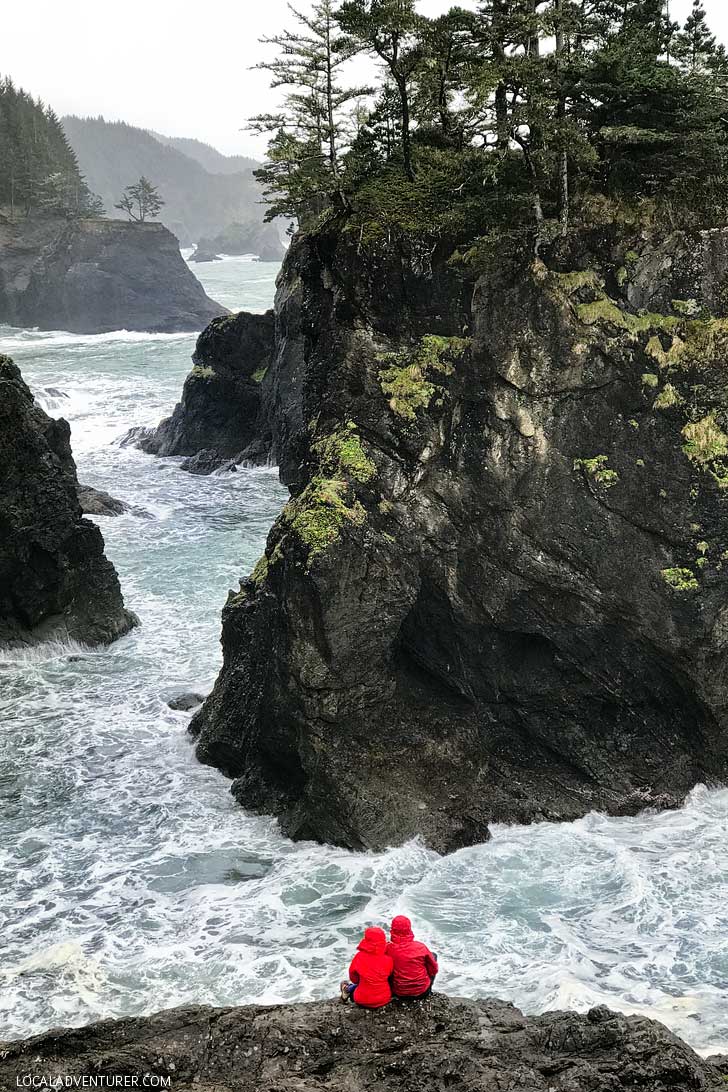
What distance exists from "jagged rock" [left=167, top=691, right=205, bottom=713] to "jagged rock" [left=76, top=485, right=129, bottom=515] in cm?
1576

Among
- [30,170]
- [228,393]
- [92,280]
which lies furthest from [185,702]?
[30,170]

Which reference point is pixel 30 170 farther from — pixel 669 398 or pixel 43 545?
pixel 669 398

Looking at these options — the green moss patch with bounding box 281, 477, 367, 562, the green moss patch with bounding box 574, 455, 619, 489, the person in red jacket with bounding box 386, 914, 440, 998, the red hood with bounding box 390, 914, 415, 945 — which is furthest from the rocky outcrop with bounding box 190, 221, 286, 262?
the person in red jacket with bounding box 386, 914, 440, 998

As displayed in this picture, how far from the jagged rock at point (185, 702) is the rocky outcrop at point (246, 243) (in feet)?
513

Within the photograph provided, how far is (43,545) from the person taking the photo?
2544 cm

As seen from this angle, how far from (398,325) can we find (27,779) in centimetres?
1258

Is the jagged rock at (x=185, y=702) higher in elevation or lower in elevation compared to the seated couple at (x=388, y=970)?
lower

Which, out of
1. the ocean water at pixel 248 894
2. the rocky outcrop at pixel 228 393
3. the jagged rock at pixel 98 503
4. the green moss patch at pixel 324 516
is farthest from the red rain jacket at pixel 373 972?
the rocky outcrop at pixel 228 393

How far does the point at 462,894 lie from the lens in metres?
15.8

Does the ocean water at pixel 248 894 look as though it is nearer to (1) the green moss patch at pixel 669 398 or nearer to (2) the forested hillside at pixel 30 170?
(1) the green moss patch at pixel 669 398

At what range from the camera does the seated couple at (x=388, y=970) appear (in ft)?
34.7

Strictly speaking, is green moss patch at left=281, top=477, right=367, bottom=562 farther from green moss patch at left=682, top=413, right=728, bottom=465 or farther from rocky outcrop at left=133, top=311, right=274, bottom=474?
rocky outcrop at left=133, top=311, right=274, bottom=474

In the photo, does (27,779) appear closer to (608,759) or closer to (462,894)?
(462,894)

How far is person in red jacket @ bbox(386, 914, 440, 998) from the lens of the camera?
35.0ft
